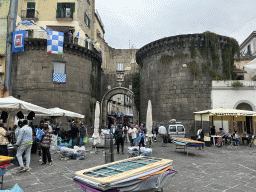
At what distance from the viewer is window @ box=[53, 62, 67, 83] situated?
19406mm

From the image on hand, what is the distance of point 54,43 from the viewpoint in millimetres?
18109

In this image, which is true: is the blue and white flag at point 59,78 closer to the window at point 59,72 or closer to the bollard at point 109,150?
the window at point 59,72

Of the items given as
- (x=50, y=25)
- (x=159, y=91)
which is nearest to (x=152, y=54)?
(x=159, y=91)

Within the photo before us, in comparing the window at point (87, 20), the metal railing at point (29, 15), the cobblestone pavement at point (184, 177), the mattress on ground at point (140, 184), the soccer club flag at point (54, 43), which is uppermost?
the window at point (87, 20)

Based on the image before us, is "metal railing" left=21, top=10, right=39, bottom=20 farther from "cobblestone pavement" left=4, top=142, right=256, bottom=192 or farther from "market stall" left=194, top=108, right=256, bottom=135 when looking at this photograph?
"market stall" left=194, top=108, right=256, bottom=135

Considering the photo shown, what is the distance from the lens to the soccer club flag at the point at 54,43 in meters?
18.0

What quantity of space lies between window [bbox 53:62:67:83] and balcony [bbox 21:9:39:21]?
19.6 ft

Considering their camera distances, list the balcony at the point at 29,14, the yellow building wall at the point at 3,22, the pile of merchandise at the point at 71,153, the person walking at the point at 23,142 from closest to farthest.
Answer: the person walking at the point at 23,142 < the pile of merchandise at the point at 71,153 < the yellow building wall at the point at 3,22 < the balcony at the point at 29,14

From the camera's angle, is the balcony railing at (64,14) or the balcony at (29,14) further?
the balcony railing at (64,14)

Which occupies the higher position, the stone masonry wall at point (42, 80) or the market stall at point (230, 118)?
the stone masonry wall at point (42, 80)

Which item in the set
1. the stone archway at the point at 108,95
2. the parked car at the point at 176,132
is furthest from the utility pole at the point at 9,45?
the parked car at the point at 176,132

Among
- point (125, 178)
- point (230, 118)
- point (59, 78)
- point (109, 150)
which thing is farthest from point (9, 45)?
point (230, 118)

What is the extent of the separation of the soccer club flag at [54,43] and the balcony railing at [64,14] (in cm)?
404

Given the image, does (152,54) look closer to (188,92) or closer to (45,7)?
(188,92)
